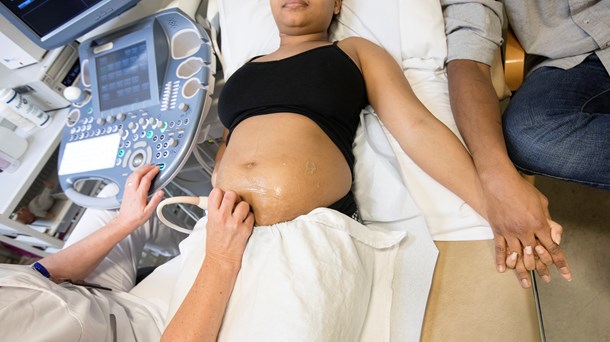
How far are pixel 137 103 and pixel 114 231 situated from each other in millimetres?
457

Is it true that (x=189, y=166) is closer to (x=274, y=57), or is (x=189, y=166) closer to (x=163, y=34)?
(x=163, y=34)

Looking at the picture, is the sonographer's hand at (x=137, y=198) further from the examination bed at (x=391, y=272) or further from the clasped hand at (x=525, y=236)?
the clasped hand at (x=525, y=236)

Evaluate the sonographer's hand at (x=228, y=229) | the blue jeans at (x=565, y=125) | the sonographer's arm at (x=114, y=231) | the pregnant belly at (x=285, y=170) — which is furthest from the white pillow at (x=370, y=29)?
the sonographer's hand at (x=228, y=229)

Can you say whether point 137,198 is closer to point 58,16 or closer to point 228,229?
point 228,229

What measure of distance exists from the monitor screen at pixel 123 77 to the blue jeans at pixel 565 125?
1.21m

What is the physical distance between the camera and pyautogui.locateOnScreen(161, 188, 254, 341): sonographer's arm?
75 cm

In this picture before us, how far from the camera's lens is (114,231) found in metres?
1.04

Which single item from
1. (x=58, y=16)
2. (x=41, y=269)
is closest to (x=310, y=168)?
(x=41, y=269)

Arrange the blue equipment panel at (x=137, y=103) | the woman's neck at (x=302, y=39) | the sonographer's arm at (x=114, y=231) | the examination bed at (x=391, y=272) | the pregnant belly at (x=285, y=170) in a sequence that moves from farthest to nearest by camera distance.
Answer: the woman's neck at (x=302, y=39) → the blue equipment panel at (x=137, y=103) → the sonographer's arm at (x=114, y=231) → the pregnant belly at (x=285, y=170) → the examination bed at (x=391, y=272)

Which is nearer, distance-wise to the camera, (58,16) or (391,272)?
(391,272)

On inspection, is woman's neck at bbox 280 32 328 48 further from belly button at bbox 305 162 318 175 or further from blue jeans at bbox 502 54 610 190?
blue jeans at bbox 502 54 610 190

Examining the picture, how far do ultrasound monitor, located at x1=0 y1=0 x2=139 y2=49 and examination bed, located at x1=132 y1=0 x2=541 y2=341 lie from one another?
2.66ft

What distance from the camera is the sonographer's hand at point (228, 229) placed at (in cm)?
83

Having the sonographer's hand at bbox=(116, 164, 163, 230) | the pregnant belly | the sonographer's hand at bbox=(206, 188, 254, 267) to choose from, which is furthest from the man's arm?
the sonographer's hand at bbox=(116, 164, 163, 230)
